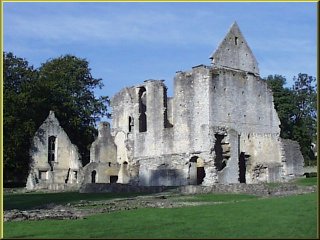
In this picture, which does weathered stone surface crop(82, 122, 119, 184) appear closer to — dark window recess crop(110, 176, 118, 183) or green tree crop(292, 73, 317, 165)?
dark window recess crop(110, 176, 118, 183)

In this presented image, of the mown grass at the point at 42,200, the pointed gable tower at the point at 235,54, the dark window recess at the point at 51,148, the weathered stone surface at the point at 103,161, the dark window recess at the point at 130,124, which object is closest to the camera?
the mown grass at the point at 42,200

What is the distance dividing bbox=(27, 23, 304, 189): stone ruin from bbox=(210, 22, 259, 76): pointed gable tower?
0.27 feet

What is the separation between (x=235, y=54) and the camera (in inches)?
1838

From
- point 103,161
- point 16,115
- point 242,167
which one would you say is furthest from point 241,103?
point 16,115

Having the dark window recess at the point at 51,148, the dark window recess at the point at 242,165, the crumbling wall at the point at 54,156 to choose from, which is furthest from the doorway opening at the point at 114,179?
the dark window recess at the point at 242,165

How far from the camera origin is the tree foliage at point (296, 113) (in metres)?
64.1

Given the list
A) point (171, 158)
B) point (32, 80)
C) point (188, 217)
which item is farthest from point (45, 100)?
point (188, 217)

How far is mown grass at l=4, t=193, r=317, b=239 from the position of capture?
1132cm

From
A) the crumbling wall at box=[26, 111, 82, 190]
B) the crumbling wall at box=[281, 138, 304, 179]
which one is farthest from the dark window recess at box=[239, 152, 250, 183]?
the crumbling wall at box=[26, 111, 82, 190]

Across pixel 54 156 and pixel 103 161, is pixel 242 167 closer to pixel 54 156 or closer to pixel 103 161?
pixel 103 161

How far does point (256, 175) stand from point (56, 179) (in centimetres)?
1910

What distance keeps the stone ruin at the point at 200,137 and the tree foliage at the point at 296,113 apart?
17341mm

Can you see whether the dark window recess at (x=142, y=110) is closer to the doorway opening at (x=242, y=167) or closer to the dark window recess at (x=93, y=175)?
the dark window recess at (x=93, y=175)

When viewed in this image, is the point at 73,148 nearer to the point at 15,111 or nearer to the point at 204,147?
the point at 15,111
